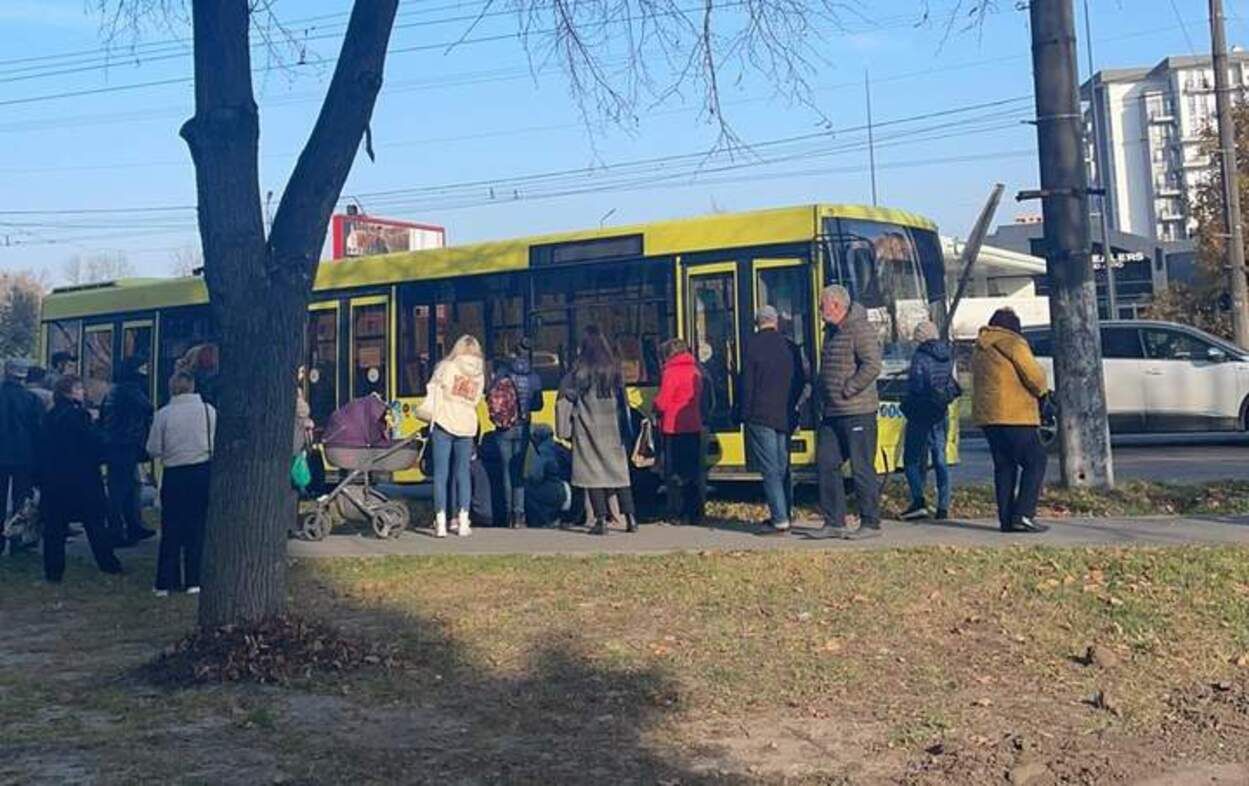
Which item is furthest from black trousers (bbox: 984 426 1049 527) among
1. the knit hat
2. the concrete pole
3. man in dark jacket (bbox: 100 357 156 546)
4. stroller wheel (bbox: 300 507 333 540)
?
man in dark jacket (bbox: 100 357 156 546)

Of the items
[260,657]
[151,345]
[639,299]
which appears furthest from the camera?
[151,345]

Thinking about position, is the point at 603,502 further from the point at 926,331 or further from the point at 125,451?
the point at 125,451

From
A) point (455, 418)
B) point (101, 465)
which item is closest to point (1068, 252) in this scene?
point (455, 418)

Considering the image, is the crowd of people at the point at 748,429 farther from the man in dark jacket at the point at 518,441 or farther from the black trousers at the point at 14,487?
the black trousers at the point at 14,487

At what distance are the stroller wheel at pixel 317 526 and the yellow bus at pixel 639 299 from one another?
166 cm

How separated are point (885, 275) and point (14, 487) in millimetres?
8994

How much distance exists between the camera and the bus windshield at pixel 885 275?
13180mm

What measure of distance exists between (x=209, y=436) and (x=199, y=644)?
3191mm

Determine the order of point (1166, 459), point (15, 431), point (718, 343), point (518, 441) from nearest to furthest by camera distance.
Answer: point (15, 431)
point (518, 441)
point (718, 343)
point (1166, 459)

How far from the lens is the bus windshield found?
13180 mm

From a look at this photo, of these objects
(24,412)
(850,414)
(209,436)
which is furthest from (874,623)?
(24,412)

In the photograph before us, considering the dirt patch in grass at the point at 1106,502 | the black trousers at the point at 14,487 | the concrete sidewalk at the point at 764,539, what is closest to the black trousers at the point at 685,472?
the concrete sidewalk at the point at 764,539

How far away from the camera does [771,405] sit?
444 inches

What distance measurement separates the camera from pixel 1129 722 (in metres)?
5.61
